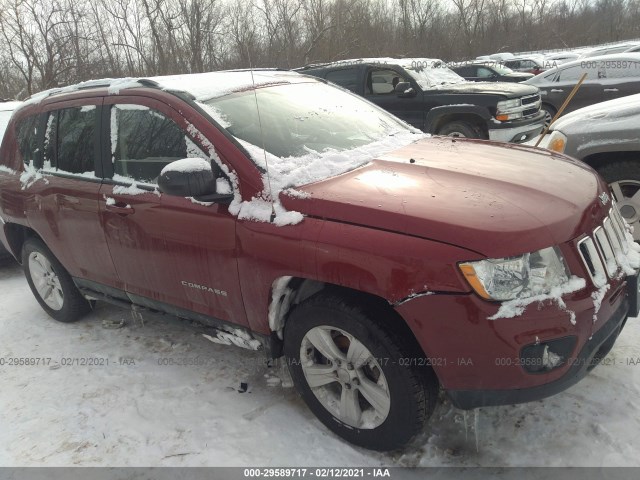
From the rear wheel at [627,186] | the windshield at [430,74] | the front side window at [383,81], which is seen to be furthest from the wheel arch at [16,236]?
the windshield at [430,74]

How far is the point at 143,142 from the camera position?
3080 mm

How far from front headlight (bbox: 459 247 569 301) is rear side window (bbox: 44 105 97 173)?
2.67 m

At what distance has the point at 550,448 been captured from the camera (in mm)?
2377

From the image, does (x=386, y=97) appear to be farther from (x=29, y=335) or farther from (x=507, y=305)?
(x=507, y=305)

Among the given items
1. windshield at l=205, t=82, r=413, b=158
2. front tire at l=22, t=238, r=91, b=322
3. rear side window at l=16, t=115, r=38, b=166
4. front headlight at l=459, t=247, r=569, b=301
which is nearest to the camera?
front headlight at l=459, t=247, r=569, b=301

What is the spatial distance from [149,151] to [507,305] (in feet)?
7.39

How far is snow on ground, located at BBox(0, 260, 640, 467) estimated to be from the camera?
2424 millimetres

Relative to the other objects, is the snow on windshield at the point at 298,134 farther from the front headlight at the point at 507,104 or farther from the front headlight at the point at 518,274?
the front headlight at the point at 507,104

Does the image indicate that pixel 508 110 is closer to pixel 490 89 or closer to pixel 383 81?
pixel 490 89

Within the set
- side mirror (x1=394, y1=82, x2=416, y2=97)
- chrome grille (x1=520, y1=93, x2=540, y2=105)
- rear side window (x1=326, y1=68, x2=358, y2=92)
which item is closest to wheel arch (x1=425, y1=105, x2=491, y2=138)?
side mirror (x1=394, y1=82, x2=416, y2=97)

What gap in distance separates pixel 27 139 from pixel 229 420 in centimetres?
288

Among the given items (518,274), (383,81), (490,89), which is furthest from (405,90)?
(518,274)

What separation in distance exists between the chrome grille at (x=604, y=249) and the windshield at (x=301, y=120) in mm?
1426

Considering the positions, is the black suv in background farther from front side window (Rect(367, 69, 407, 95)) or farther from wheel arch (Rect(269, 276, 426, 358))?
wheel arch (Rect(269, 276, 426, 358))
